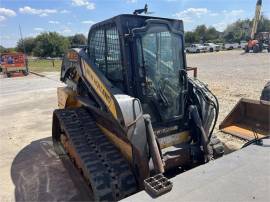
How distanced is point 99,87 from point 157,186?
5.93 feet

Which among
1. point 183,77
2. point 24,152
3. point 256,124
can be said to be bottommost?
point 24,152

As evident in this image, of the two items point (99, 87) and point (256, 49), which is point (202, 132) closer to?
point (99, 87)

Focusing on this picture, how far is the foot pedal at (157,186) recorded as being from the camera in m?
2.18

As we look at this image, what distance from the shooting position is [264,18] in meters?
66.4

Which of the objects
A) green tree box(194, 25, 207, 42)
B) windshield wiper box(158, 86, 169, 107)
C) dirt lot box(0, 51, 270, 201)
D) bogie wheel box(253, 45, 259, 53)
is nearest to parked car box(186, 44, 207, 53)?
bogie wheel box(253, 45, 259, 53)

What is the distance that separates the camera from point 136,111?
3.22 metres

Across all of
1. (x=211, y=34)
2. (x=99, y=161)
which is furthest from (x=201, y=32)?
(x=99, y=161)

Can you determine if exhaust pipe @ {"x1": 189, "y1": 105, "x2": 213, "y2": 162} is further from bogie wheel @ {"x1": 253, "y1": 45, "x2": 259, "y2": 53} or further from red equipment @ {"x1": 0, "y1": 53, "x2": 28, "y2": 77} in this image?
bogie wheel @ {"x1": 253, "y1": 45, "x2": 259, "y2": 53}

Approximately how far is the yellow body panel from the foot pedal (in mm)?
1152

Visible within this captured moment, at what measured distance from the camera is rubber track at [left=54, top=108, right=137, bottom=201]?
3.24 m

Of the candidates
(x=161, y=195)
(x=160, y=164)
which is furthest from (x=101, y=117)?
(x=161, y=195)

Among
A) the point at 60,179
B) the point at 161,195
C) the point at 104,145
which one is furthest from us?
the point at 60,179

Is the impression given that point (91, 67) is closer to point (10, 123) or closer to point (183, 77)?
point (183, 77)

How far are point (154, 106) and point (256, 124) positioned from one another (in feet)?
7.84
